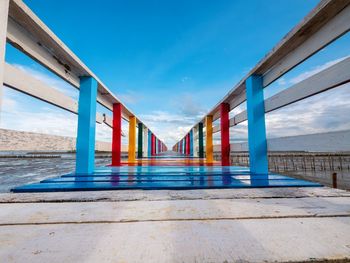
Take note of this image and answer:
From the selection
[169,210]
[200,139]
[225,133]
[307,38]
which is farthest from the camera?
[200,139]

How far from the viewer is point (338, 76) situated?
203cm

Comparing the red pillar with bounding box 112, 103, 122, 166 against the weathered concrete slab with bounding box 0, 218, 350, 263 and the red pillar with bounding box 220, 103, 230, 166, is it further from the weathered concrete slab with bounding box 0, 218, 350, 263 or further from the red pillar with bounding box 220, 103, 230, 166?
the weathered concrete slab with bounding box 0, 218, 350, 263

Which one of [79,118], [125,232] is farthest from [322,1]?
[79,118]

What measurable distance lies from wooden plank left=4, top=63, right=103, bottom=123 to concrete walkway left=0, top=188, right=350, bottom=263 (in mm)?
1382

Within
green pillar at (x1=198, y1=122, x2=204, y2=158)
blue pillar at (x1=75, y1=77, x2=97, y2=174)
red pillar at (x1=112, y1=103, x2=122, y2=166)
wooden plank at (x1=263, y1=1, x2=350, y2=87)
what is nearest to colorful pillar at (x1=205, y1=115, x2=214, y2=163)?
green pillar at (x1=198, y1=122, x2=204, y2=158)

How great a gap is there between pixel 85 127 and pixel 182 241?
10.9 ft

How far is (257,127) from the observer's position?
3520 millimetres

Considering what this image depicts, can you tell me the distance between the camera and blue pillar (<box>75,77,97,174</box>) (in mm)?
3475

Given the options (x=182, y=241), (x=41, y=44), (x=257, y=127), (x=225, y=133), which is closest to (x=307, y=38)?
(x=257, y=127)

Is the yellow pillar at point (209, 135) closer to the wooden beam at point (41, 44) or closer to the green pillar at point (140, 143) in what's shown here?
the green pillar at point (140, 143)

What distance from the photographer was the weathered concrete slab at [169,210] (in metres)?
1.19

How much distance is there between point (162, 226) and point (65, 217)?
2.36ft

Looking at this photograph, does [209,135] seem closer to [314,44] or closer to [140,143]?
[140,143]

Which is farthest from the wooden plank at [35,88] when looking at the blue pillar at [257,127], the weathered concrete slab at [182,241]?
the blue pillar at [257,127]
